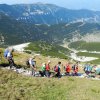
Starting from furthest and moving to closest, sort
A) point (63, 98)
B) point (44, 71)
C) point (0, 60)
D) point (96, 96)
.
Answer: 1. point (0, 60)
2. point (44, 71)
3. point (96, 96)
4. point (63, 98)

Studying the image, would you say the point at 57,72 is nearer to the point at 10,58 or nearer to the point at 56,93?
the point at 10,58

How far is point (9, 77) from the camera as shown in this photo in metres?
33.4

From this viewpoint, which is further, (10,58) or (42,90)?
(10,58)

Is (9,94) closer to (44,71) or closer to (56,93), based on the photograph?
(56,93)

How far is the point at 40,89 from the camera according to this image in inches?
1272

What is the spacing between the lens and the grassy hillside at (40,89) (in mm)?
28797

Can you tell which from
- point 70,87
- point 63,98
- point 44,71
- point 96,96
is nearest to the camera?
point 63,98

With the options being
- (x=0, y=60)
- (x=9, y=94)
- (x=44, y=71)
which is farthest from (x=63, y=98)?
(x=0, y=60)

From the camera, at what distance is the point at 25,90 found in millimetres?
30484

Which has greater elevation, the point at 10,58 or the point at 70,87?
the point at 10,58

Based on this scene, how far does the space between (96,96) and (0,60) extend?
2223cm

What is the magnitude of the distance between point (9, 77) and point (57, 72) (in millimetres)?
12526

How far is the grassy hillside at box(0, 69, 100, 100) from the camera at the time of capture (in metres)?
28.8

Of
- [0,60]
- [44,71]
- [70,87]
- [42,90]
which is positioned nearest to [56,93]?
[42,90]
